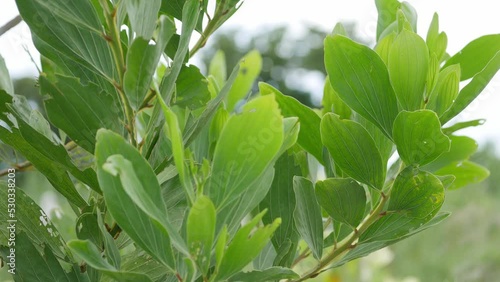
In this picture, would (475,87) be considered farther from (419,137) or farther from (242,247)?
(242,247)

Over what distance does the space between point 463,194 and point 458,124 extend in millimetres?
5640

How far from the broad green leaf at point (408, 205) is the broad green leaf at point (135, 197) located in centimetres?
17

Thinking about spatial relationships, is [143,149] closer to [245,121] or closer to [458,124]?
[245,121]

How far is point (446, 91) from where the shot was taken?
1.55ft

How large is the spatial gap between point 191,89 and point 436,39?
0.69 feet

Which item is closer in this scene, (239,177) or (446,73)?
(239,177)

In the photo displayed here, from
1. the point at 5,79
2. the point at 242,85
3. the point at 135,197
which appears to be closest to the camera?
the point at 135,197

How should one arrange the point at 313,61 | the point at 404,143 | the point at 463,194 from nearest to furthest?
1. the point at 404,143
2. the point at 463,194
3. the point at 313,61

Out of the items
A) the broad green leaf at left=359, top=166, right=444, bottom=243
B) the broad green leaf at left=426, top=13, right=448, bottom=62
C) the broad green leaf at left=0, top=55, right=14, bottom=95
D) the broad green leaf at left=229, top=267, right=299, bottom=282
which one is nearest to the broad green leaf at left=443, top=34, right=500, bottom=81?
the broad green leaf at left=426, top=13, right=448, bottom=62

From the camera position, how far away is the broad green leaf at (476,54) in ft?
1.74

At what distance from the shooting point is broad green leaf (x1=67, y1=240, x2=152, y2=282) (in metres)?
0.34

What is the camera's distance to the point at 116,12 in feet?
1.33

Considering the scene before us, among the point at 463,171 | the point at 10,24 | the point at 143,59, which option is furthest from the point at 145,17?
the point at 463,171

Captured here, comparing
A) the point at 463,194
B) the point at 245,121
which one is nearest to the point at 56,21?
the point at 245,121
